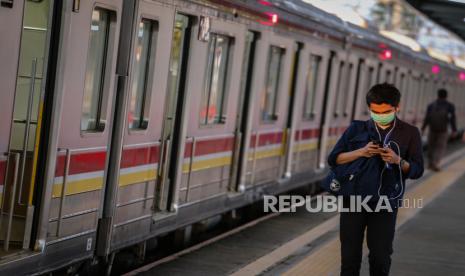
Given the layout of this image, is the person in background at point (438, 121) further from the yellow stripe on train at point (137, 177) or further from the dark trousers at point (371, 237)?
the dark trousers at point (371, 237)

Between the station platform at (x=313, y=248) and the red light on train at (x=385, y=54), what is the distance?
16.4ft

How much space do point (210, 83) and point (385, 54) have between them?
1055 cm

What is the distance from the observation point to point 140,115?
29.1 ft

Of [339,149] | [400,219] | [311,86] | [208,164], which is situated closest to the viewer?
[339,149]

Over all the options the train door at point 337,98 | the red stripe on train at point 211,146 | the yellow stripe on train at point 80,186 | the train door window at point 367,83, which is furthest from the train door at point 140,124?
the train door window at point 367,83

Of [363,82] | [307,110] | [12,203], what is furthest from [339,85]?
[12,203]

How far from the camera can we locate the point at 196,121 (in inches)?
407

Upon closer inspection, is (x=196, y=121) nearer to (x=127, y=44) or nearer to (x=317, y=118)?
(x=127, y=44)

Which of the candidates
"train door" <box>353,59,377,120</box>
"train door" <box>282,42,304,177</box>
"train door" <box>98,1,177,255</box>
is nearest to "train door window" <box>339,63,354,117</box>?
"train door" <box>353,59,377,120</box>

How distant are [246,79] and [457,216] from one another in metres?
3.90

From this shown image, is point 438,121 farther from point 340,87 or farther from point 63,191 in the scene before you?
point 63,191

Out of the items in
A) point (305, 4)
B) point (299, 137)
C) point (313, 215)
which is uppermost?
point (305, 4)

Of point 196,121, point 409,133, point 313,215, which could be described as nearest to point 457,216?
point 313,215

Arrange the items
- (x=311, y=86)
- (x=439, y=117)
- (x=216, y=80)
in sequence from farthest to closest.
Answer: (x=439, y=117), (x=311, y=86), (x=216, y=80)
